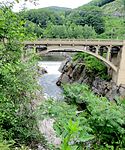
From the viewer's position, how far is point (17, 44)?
7059mm

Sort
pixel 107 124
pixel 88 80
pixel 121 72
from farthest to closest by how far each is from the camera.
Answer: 1. pixel 88 80
2. pixel 121 72
3. pixel 107 124

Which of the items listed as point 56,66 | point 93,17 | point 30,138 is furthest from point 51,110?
point 93,17

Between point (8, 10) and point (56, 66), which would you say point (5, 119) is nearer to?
point (8, 10)

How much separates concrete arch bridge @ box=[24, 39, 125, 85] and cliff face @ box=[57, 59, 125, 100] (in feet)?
3.89

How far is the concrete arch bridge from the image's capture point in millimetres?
27094

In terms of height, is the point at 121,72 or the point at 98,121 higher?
the point at 98,121

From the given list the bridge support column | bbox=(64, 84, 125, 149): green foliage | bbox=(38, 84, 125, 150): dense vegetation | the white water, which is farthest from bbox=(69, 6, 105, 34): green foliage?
bbox=(64, 84, 125, 149): green foliage

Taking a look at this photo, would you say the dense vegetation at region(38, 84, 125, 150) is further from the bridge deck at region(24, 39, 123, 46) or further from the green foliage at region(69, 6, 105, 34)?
the green foliage at region(69, 6, 105, 34)

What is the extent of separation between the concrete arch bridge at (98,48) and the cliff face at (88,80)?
1.18 metres

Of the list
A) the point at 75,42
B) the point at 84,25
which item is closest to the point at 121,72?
the point at 75,42

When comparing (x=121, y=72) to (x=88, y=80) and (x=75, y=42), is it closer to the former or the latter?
(x=88, y=80)

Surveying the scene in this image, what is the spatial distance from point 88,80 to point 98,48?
570cm

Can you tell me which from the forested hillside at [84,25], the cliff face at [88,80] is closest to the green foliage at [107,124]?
the cliff face at [88,80]

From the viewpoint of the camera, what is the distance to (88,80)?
3359cm
